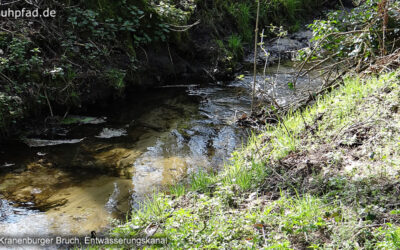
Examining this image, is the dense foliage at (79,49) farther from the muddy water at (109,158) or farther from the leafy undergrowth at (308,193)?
the leafy undergrowth at (308,193)

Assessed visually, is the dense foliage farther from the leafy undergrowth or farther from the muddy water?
the leafy undergrowth

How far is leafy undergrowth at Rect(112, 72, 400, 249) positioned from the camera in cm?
273

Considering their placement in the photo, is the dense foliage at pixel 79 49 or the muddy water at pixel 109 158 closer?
the muddy water at pixel 109 158

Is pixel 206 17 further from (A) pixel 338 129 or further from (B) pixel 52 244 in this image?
(B) pixel 52 244

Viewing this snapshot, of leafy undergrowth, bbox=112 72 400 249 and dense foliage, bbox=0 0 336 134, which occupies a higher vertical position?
dense foliage, bbox=0 0 336 134

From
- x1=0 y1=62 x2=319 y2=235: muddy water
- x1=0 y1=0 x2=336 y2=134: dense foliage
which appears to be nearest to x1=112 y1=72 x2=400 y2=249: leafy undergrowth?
x1=0 y1=62 x2=319 y2=235: muddy water

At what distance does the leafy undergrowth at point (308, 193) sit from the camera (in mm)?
2732

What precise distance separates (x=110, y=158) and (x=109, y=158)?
14 millimetres

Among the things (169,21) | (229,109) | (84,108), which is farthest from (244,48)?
(84,108)

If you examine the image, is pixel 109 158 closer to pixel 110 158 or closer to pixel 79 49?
pixel 110 158

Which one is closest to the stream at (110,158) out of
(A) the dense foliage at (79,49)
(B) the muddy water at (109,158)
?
(B) the muddy water at (109,158)

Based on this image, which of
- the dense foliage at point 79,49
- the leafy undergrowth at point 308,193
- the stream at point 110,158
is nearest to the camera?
the leafy undergrowth at point 308,193

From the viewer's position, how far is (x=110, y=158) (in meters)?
5.04

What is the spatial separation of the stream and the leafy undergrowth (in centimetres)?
57
